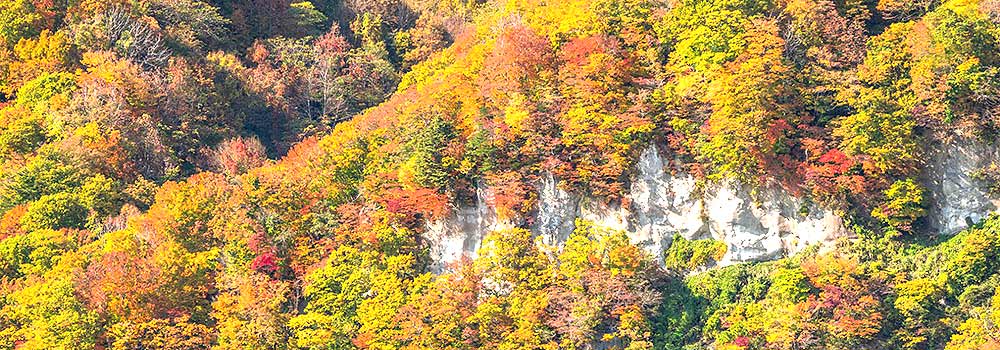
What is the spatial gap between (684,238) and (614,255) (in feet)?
11.9

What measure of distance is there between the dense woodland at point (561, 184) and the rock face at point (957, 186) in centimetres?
61

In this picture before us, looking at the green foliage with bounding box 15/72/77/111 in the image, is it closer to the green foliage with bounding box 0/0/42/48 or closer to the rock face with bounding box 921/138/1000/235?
the green foliage with bounding box 0/0/42/48

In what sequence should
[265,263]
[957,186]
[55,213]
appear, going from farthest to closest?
[55,213] < [265,263] < [957,186]

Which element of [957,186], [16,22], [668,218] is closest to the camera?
[957,186]

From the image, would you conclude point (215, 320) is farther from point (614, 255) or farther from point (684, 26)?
point (684, 26)

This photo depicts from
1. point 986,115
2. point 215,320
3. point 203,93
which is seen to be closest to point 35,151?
point 203,93

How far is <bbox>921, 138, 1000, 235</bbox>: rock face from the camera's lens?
59969 millimetres

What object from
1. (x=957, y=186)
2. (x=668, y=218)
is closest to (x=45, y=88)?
(x=668, y=218)

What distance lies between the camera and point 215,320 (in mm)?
68688

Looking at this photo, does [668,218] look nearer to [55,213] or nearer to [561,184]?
[561,184]

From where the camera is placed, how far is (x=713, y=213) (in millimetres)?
63750

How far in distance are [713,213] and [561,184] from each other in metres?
6.49

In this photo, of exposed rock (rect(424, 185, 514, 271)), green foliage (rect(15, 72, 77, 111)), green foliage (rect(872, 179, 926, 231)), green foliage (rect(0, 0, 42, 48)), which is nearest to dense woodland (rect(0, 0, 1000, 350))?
green foliage (rect(872, 179, 926, 231))

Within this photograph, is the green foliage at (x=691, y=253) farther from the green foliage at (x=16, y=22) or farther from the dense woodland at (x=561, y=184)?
the green foliage at (x=16, y=22)
